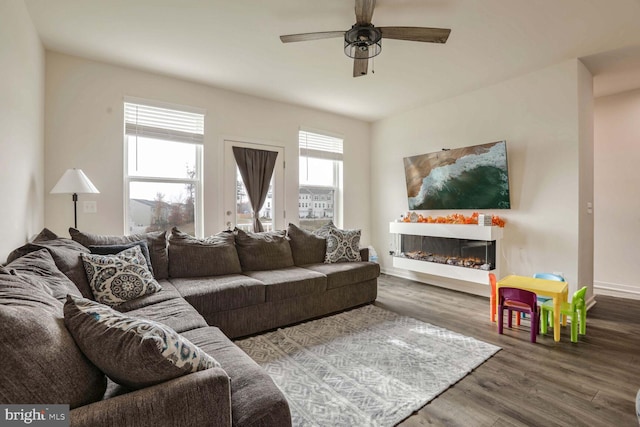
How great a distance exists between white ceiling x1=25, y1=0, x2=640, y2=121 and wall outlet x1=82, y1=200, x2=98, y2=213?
5.07ft

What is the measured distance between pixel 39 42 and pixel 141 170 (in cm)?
143

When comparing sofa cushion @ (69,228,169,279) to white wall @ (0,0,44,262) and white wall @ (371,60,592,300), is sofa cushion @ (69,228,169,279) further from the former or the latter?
white wall @ (371,60,592,300)

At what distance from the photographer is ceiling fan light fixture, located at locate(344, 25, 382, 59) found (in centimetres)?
234

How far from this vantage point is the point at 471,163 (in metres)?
4.11

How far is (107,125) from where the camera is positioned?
3381 mm

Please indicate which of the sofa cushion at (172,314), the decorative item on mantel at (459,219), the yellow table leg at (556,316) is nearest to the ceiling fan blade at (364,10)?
the sofa cushion at (172,314)

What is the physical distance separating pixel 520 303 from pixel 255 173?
11.4 ft

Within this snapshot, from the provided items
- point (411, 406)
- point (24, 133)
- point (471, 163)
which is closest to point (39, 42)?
point (24, 133)

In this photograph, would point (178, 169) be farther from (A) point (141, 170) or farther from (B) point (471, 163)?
(B) point (471, 163)

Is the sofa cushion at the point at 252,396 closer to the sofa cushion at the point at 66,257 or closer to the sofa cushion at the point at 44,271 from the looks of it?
the sofa cushion at the point at 44,271

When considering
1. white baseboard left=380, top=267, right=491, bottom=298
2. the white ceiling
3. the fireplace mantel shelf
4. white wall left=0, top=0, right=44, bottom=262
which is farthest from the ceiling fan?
white baseboard left=380, top=267, right=491, bottom=298

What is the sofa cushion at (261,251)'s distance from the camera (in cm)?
335

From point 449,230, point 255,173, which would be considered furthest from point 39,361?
point 449,230

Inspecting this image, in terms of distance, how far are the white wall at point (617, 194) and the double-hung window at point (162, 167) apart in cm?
560
